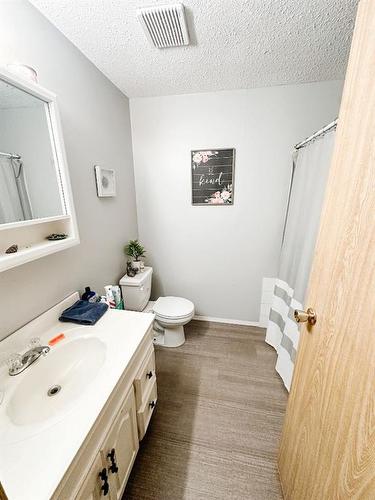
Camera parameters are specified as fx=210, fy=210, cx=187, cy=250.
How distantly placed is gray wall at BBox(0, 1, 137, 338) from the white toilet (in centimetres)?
19

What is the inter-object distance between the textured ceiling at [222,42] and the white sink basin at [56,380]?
1.69 metres

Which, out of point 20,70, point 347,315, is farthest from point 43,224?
point 347,315

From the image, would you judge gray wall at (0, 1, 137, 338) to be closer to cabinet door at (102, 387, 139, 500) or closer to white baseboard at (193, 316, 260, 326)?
cabinet door at (102, 387, 139, 500)

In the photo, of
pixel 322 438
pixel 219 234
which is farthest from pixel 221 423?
pixel 219 234

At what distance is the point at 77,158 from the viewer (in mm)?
1354

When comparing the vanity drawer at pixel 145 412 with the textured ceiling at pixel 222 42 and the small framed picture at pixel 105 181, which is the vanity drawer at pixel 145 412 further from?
the textured ceiling at pixel 222 42

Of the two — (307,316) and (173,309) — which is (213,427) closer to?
(173,309)

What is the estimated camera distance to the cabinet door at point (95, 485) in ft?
2.13

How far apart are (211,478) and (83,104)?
2.36m

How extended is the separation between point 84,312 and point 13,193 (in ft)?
2.32

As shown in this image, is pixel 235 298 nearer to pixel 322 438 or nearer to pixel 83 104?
pixel 322 438

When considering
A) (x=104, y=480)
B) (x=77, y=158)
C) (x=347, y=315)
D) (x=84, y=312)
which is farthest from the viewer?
(x=77, y=158)

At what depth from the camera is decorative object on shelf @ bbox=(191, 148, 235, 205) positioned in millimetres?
1988

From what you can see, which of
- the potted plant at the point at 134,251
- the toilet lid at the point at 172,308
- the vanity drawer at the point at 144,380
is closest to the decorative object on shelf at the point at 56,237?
the vanity drawer at the point at 144,380
